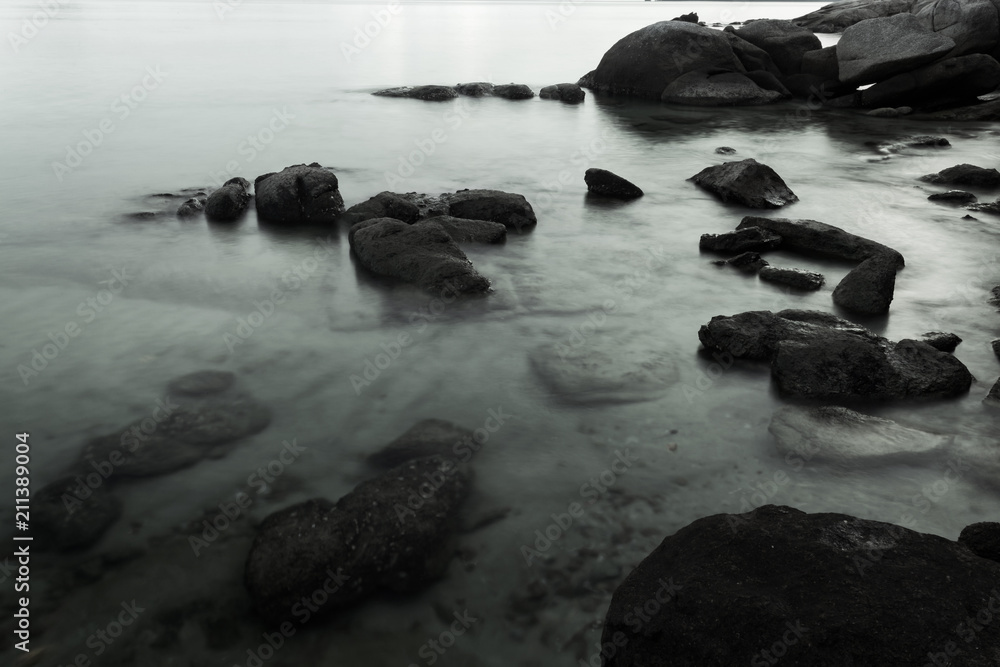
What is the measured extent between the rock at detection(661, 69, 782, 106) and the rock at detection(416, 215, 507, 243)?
1101cm

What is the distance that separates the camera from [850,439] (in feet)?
15.8

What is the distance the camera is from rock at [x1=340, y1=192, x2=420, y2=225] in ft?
29.3

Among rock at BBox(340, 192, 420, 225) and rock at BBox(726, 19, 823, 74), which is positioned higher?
rock at BBox(726, 19, 823, 74)

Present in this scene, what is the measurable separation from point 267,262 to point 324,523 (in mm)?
4850

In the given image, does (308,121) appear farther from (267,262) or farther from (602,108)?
(267,262)

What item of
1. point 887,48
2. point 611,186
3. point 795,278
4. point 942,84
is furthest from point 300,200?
point 942,84

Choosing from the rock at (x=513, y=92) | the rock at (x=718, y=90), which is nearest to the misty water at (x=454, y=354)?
the rock at (x=718, y=90)

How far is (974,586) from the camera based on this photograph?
2764 mm

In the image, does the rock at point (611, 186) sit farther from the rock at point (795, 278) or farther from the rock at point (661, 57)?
the rock at point (661, 57)

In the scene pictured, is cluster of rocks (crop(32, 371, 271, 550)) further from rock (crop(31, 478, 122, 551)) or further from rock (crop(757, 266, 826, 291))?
rock (crop(757, 266, 826, 291))

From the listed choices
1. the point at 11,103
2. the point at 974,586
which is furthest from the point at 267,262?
the point at 11,103

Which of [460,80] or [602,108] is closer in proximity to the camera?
[602,108]

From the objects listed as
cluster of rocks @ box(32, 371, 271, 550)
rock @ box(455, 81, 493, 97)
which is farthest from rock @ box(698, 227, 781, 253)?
rock @ box(455, 81, 493, 97)

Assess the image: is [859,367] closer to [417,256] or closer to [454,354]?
[454,354]
